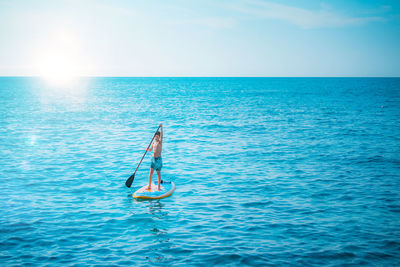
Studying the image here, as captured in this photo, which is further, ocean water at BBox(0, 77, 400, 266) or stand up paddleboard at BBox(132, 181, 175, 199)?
stand up paddleboard at BBox(132, 181, 175, 199)

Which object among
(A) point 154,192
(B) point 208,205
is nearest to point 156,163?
(A) point 154,192

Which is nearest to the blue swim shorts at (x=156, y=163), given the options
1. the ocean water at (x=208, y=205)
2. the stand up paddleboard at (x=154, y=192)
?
the stand up paddleboard at (x=154, y=192)

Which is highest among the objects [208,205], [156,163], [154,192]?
[156,163]

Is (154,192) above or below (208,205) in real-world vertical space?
above

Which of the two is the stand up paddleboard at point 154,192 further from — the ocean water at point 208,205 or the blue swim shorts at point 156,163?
the blue swim shorts at point 156,163

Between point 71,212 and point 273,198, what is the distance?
28.2 ft

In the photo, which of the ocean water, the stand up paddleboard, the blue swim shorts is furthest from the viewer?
the blue swim shorts

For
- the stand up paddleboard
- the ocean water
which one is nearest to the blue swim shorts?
the stand up paddleboard

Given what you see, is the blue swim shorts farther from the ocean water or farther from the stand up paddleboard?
the ocean water

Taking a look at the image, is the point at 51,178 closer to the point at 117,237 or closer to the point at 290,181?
the point at 117,237

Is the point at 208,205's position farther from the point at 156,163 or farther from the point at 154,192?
the point at 156,163

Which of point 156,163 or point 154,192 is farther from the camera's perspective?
point 156,163

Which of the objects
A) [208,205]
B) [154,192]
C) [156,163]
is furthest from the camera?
[156,163]

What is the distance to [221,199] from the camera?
13.4 m
